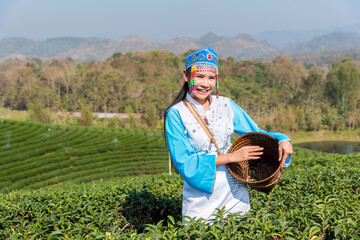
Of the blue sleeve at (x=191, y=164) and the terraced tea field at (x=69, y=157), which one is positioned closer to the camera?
the blue sleeve at (x=191, y=164)

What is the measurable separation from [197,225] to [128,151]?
20467 millimetres

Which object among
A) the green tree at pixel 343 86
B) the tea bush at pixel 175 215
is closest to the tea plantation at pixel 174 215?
the tea bush at pixel 175 215

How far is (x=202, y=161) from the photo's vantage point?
2.09 m

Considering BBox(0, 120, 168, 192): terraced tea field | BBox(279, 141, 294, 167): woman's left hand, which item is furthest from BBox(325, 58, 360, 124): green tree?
BBox(279, 141, 294, 167): woman's left hand

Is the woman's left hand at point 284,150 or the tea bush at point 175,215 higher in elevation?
the woman's left hand at point 284,150

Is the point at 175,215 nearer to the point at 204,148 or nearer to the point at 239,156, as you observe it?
the point at 204,148

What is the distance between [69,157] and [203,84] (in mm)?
18829

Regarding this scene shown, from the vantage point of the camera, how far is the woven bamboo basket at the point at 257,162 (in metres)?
2.23

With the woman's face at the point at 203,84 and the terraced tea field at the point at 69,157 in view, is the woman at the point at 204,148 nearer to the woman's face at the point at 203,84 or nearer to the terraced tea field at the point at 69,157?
the woman's face at the point at 203,84

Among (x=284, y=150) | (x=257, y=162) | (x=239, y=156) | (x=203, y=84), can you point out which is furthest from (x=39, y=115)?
(x=284, y=150)

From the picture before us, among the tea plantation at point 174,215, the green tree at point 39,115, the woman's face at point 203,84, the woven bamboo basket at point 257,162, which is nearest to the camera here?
the tea plantation at point 174,215

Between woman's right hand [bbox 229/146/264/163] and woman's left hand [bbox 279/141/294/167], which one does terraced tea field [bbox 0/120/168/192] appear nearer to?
woman's right hand [bbox 229/146/264/163]

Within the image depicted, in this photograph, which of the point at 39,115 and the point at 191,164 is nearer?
the point at 191,164

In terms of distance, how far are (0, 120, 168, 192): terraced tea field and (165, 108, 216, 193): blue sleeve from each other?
13957 mm
